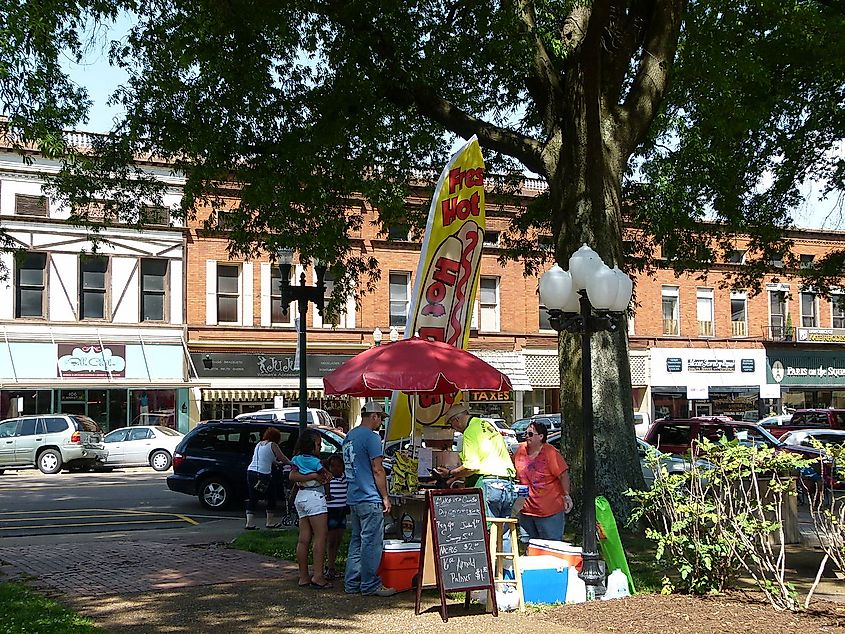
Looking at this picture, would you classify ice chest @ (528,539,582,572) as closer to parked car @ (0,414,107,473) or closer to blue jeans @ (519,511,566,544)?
blue jeans @ (519,511,566,544)

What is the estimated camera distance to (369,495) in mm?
9469

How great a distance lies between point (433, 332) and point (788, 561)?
5.38m

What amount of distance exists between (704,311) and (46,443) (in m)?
30.0

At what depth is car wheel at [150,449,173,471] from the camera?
93.6 feet

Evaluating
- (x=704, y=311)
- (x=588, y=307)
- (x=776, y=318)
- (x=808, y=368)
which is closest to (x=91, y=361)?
(x=588, y=307)

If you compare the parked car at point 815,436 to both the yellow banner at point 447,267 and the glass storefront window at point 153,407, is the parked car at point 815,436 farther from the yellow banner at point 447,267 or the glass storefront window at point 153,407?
the glass storefront window at point 153,407

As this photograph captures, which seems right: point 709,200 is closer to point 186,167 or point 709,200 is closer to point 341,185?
point 341,185

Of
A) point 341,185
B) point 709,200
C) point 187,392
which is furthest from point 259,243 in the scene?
point 187,392

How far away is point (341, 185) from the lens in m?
17.0

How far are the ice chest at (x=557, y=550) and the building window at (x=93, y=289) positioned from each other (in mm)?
27253

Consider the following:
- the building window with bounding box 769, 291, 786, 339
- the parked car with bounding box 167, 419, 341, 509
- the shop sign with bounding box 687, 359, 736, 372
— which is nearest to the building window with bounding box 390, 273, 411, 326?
the shop sign with bounding box 687, 359, 736, 372

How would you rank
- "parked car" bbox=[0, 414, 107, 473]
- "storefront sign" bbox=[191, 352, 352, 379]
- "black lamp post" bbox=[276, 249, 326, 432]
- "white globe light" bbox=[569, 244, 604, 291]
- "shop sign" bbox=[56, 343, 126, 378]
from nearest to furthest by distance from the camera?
1. "white globe light" bbox=[569, 244, 604, 291]
2. "black lamp post" bbox=[276, 249, 326, 432]
3. "parked car" bbox=[0, 414, 107, 473]
4. "shop sign" bbox=[56, 343, 126, 378]
5. "storefront sign" bbox=[191, 352, 352, 379]

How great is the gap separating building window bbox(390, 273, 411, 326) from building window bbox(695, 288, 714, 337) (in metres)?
14.6

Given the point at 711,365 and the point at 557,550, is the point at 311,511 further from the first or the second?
the point at 711,365
